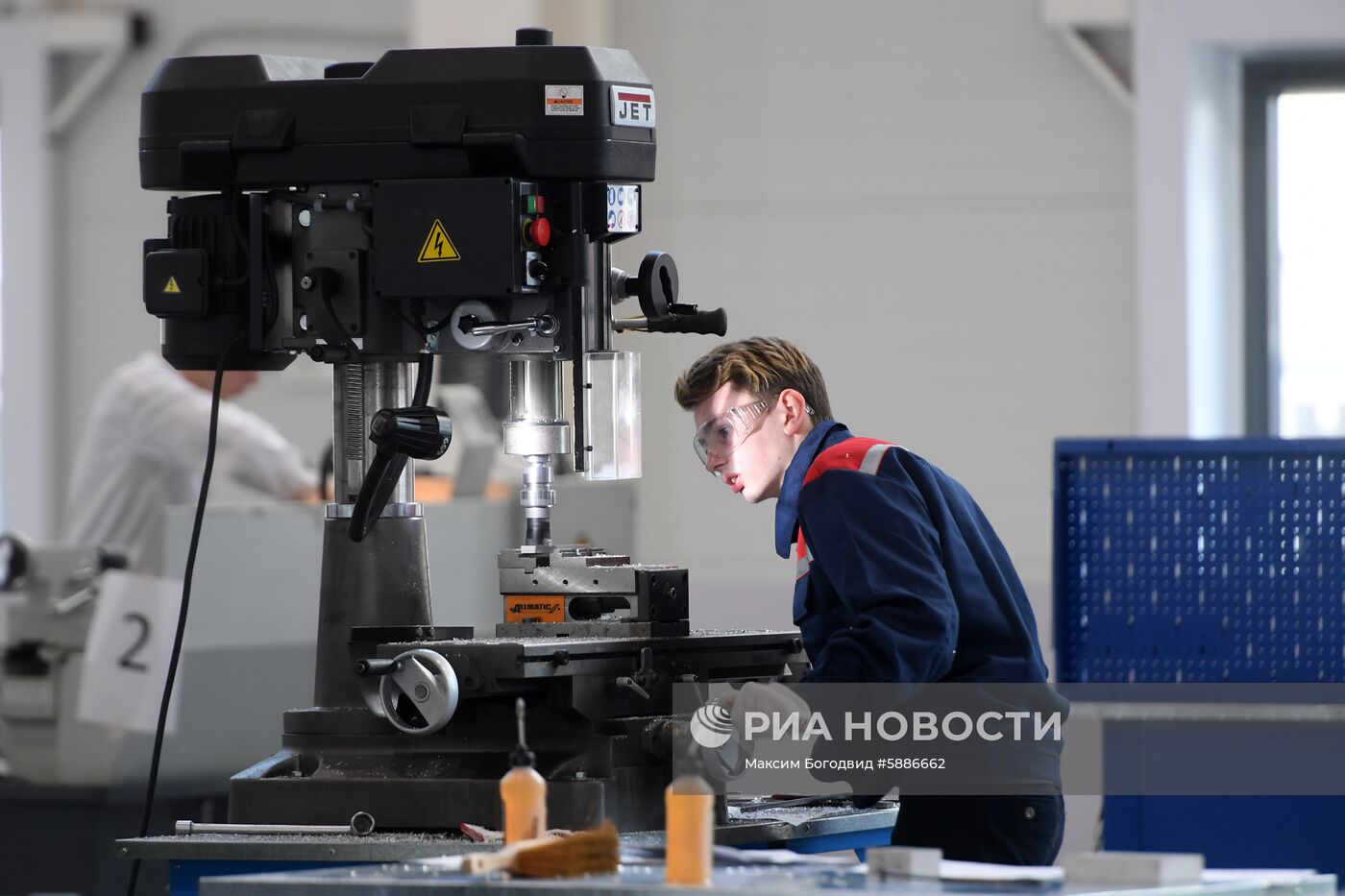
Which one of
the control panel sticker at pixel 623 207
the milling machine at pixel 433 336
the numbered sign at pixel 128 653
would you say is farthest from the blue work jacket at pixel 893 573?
the numbered sign at pixel 128 653

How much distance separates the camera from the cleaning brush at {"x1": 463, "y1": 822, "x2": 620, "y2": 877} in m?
1.54

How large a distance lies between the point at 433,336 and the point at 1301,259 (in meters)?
3.08

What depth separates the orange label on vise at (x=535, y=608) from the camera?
2.02 metres

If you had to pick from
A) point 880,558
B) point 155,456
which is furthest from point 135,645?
point 880,558

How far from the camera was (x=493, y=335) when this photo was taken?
196 cm

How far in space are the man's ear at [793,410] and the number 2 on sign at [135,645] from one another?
2.09 meters

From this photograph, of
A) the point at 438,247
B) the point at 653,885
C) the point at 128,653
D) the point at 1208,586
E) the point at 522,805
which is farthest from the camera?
the point at 128,653

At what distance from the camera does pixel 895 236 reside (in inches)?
182

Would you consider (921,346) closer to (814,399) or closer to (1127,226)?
(1127,226)

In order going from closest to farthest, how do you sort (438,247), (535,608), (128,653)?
1. (438,247)
2. (535,608)
3. (128,653)

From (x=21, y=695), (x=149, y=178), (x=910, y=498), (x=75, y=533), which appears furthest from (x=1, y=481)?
(x=910, y=498)

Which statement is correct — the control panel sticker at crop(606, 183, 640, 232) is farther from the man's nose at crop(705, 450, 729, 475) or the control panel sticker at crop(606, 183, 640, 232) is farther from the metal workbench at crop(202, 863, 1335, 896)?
the metal workbench at crop(202, 863, 1335, 896)

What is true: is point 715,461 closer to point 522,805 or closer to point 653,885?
point 522,805

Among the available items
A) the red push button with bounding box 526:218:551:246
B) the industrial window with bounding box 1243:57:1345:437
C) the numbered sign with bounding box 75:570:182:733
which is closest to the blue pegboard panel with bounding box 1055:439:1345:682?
the red push button with bounding box 526:218:551:246
